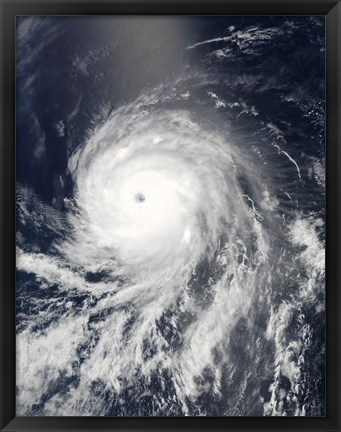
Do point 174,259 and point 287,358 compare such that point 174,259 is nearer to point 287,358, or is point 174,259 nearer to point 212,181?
point 212,181

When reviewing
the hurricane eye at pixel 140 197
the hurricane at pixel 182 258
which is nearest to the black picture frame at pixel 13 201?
the hurricane at pixel 182 258

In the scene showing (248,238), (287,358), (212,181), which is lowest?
(287,358)

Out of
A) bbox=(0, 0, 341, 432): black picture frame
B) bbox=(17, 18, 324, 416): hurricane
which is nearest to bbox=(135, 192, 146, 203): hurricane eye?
bbox=(17, 18, 324, 416): hurricane

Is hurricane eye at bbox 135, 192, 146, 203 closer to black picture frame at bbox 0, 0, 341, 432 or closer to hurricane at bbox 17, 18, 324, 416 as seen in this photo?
hurricane at bbox 17, 18, 324, 416

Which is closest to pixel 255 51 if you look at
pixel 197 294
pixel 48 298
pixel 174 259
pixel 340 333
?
pixel 174 259

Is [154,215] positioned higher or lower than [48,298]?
higher

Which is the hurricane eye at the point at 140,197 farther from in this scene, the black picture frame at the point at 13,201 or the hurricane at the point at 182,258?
the black picture frame at the point at 13,201
